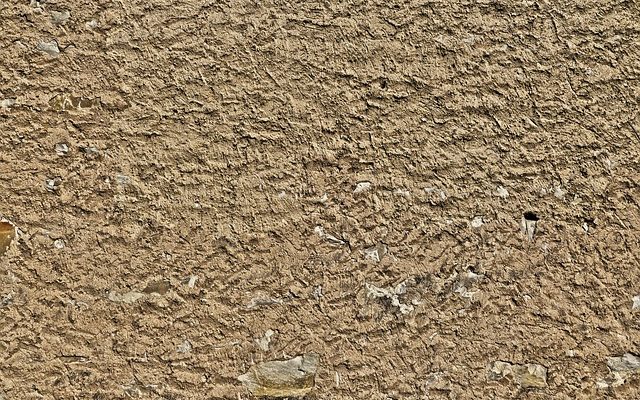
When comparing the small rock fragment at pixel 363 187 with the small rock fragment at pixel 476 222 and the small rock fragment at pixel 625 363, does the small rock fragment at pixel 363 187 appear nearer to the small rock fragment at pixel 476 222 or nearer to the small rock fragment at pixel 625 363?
the small rock fragment at pixel 476 222

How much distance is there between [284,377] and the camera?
1108 millimetres

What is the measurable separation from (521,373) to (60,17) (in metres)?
0.84

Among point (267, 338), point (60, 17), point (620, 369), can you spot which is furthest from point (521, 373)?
point (60, 17)

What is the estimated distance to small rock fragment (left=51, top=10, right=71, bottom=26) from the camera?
113cm

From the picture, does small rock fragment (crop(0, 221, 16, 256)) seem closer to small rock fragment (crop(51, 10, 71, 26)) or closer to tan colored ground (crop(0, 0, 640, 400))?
tan colored ground (crop(0, 0, 640, 400))

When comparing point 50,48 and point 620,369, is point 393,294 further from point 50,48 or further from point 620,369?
point 50,48

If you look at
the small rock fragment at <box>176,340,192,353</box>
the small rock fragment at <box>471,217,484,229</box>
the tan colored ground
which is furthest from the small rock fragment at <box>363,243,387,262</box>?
the small rock fragment at <box>176,340,192,353</box>

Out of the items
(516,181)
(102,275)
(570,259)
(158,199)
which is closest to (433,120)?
(516,181)

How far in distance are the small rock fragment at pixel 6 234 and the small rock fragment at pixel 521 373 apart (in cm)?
70

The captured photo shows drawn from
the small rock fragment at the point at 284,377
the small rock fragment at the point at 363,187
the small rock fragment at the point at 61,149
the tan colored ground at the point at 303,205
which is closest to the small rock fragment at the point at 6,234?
the tan colored ground at the point at 303,205

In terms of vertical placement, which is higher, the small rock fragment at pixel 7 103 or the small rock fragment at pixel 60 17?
the small rock fragment at pixel 60 17

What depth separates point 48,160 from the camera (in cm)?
111

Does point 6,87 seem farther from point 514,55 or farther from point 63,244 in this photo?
point 514,55

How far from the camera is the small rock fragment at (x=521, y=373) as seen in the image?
3.64 feet
